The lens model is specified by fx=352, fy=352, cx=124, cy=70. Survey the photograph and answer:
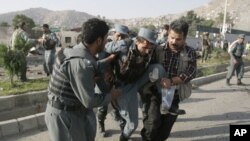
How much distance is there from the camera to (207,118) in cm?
671

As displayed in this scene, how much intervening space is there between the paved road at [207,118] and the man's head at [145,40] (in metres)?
1.73

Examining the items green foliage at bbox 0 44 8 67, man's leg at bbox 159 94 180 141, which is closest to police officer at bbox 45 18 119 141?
man's leg at bbox 159 94 180 141

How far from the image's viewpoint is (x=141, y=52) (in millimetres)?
4102

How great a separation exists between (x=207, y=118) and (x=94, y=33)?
179 inches

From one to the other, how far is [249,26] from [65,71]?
393 feet

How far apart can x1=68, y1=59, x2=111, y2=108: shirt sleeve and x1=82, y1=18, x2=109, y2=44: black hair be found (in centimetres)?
20

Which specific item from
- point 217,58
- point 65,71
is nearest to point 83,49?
point 65,71

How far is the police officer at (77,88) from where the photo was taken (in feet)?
8.64

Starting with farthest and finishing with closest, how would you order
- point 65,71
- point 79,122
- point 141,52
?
1. point 141,52
2. point 79,122
3. point 65,71

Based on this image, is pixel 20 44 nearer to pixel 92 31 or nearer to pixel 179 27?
pixel 179 27

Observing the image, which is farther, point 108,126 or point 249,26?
point 249,26

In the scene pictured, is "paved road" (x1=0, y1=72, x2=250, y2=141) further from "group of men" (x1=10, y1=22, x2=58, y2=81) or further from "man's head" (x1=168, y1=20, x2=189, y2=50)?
"group of men" (x1=10, y1=22, x2=58, y2=81)

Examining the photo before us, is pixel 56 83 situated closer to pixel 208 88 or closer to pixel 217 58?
pixel 208 88

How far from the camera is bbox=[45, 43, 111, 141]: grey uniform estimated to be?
8.63 feet
